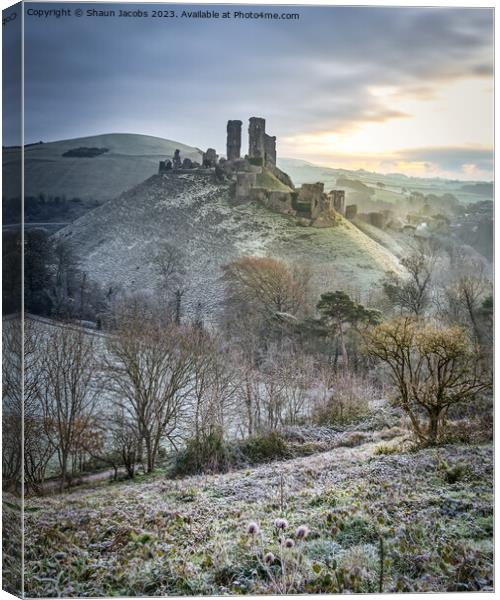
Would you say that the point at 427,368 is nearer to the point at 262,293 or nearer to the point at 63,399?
the point at 262,293

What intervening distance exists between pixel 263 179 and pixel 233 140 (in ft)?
1.67

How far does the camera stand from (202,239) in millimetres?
9078

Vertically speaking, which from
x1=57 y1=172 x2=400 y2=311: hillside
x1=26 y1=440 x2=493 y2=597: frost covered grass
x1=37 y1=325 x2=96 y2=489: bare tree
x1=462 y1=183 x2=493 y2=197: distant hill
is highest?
x1=462 y1=183 x2=493 y2=197: distant hill

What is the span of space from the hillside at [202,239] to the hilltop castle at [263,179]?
0.34ft

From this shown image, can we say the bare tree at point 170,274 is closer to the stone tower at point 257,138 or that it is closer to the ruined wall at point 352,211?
the stone tower at point 257,138

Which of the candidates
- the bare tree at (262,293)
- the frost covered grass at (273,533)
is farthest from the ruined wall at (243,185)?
the frost covered grass at (273,533)

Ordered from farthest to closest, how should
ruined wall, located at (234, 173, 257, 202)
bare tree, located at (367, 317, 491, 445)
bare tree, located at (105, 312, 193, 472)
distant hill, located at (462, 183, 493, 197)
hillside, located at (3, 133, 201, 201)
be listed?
distant hill, located at (462, 183, 493, 197)
bare tree, located at (367, 317, 491, 445)
ruined wall, located at (234, 173, 257, 202)
bare tree, located at (105, 312, 193, 472)
hillside, located at (3, 133, 201, 201)

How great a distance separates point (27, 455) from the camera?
8.77 metres

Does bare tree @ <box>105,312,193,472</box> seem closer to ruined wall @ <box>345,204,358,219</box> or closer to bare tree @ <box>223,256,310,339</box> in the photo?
bare tree @ <box>223,256,310,339</box>

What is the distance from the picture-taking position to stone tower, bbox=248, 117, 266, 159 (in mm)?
9102

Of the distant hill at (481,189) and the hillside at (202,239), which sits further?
the distant hill at (481,189)

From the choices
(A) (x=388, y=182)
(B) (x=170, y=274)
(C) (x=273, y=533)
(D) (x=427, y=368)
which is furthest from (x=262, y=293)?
(C) (x=273, y=533)

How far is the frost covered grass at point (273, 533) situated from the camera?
8523 millimetres

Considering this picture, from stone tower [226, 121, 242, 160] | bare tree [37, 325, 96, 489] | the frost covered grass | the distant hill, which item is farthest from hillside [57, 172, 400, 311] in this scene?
the frost covered grass
